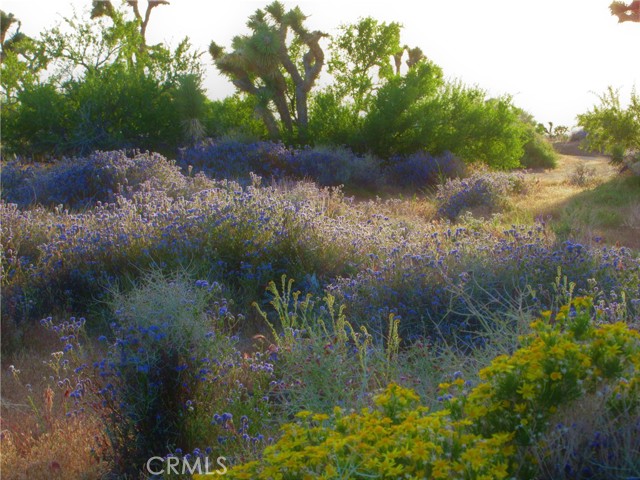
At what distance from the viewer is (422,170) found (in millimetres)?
17312

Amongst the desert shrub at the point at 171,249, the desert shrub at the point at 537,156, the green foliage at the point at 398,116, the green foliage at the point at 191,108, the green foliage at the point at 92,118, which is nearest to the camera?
the desert shrub at the point at 171,249

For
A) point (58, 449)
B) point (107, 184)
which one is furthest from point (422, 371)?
point (107, 184)

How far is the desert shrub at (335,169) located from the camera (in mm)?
16344

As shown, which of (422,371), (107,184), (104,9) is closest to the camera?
(422,371)

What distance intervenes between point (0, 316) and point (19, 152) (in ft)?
44.2

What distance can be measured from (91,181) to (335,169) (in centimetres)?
599

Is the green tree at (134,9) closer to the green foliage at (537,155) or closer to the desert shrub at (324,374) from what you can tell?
the green foliage at (537,155)

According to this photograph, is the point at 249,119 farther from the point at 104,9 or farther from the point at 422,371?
the point at 422,371

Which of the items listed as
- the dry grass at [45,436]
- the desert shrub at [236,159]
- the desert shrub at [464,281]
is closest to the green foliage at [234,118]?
the desert shrub at [236,159]

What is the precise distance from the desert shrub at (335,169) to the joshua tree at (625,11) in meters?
7.01

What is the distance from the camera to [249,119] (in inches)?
947

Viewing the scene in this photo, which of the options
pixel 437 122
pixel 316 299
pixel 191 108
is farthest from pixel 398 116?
pixel 316 299

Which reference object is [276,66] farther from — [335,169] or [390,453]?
[390,453]

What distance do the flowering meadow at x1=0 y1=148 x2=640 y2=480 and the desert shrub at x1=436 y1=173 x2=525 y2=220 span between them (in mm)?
2936
